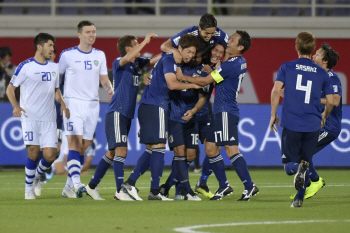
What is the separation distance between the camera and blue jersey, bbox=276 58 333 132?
675cm

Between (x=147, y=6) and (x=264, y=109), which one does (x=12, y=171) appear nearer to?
(x=264, y=109)

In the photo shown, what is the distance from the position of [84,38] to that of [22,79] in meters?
1.00

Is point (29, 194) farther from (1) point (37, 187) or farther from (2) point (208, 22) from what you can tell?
(2) point (208, 22)

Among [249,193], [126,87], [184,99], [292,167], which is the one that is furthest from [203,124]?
[292,167]

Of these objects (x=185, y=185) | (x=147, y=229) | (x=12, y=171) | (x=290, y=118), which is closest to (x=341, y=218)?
(x=290, y=118)

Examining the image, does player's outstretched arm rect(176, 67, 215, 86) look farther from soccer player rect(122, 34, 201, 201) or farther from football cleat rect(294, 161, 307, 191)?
football cleat rect(294, 161, 307, 191)

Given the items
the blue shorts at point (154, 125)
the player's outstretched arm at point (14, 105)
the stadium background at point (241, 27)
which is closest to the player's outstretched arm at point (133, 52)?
the blue shorts at point (154, 125)

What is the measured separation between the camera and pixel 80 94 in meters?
8.48

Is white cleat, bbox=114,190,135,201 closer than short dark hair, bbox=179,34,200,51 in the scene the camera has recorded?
No

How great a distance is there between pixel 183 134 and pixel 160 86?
2.40 feet

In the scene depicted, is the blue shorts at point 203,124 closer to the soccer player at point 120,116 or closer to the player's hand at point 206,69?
the player's hand at point 206,69

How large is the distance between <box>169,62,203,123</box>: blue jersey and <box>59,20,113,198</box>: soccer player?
3.86ft

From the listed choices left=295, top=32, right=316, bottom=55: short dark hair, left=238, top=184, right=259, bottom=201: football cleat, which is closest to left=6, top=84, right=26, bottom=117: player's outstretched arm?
left=238, top=184, right=259, bottom=201: football cleat

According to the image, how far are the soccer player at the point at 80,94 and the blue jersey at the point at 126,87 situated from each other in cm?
48
